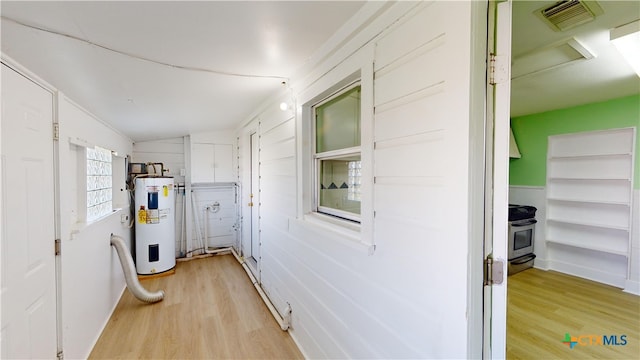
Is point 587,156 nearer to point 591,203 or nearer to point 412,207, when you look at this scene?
point 591,203

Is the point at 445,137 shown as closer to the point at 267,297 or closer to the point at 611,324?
the point at 267,297

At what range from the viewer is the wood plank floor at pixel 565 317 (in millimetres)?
2141

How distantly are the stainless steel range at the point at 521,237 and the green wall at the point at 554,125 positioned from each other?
613 millimetres

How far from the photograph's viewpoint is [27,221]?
138 cm

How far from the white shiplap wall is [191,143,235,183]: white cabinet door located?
3609mm

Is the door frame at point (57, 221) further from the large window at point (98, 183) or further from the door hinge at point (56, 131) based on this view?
the large window at point (98, 183)

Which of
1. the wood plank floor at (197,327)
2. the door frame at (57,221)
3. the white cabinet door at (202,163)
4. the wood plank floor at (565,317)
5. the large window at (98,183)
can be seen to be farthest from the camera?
the white cabinet door at (202,163)

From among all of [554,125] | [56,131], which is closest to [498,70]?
[56,131]

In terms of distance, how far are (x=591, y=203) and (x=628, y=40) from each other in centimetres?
285

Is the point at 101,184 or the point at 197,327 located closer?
the point at 197,327

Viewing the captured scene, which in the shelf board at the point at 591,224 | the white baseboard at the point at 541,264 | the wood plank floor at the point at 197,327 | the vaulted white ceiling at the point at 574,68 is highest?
the vaulted white ceiling at the point at 574,68

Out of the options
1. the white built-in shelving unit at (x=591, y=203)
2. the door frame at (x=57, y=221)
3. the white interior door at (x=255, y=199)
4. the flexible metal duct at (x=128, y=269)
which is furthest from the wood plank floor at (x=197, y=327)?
the white built-in shelving unit at (x=591, y=203)

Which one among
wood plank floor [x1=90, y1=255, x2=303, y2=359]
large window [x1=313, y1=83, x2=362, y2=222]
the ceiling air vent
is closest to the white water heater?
wood plank floor [x1=90, y1=255, x2=303, y2=359]

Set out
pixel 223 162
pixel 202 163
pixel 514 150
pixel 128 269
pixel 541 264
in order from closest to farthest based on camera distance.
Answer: pixel 128 269 → pixel 541 264 → pixel 514 150 → pixel 202 163 → pixel 223 162
